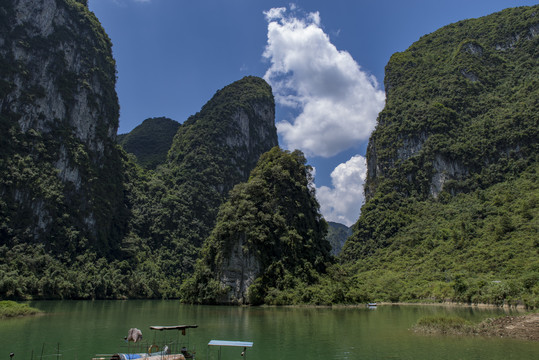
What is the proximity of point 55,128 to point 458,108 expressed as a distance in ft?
261

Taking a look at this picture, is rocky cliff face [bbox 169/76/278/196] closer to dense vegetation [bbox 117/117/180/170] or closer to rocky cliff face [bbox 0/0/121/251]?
dense vegetation [bbox 117/117/180/170]

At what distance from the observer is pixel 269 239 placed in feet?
152

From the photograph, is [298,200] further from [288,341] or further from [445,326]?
[288,341]

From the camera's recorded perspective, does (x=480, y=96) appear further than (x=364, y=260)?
Yes

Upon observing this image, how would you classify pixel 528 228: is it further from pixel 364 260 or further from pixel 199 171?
pixel 199 171

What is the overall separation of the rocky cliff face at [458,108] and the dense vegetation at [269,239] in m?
34.5

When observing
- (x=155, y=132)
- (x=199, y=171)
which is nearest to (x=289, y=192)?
(x=199, y=171)

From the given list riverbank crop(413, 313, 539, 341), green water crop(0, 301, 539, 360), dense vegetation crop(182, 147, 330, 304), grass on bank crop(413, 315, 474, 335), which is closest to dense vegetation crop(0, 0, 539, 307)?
dense vegetation crop(182, 147, 330, 304)

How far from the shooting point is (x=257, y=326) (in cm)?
2348

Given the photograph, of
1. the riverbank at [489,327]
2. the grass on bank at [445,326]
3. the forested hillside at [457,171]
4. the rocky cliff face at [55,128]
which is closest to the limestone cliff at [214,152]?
the rocky cliff face at [55,128]

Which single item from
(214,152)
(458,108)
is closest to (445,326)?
(458,108)

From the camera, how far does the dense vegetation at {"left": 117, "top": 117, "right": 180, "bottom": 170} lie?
120 metres

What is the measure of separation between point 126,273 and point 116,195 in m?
19.5

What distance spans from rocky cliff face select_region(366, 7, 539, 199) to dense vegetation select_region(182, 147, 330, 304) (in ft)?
113
